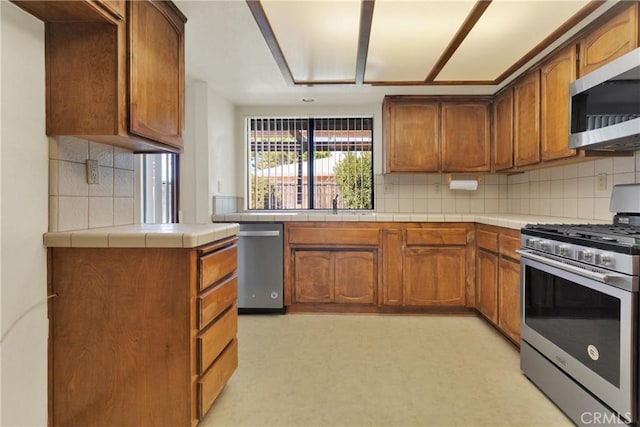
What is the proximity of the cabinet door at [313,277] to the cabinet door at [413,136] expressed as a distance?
3.71 ft

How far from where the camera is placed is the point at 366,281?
3248mm

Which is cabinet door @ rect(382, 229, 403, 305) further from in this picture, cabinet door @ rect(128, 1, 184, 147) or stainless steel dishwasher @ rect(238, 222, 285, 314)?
cabinet door @ rect(128, 1, 184, 147)

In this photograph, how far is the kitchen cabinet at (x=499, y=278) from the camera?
241 centimetres

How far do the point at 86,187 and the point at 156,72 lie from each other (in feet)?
2.16

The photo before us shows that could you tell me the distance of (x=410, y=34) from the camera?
219 centimetres

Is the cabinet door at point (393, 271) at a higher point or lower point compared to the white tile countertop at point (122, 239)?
lower

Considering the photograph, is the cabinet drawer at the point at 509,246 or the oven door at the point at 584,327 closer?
the oven door at the point at 584,327

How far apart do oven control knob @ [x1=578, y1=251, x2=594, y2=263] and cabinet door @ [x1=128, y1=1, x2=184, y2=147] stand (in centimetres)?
205

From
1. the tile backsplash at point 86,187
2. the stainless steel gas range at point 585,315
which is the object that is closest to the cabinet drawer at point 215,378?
the tile backsplash at point 86,187

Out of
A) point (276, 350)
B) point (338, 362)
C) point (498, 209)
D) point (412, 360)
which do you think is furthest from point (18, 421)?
point (498, 209)

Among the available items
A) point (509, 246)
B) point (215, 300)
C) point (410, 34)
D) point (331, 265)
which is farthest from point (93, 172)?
point (509, 246)

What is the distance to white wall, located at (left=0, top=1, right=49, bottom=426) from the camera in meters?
1.34

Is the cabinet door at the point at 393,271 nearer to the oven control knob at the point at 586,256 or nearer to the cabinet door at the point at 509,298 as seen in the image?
the cabinet door at the point at 509,298

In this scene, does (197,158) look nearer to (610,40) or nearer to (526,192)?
(610,40)
